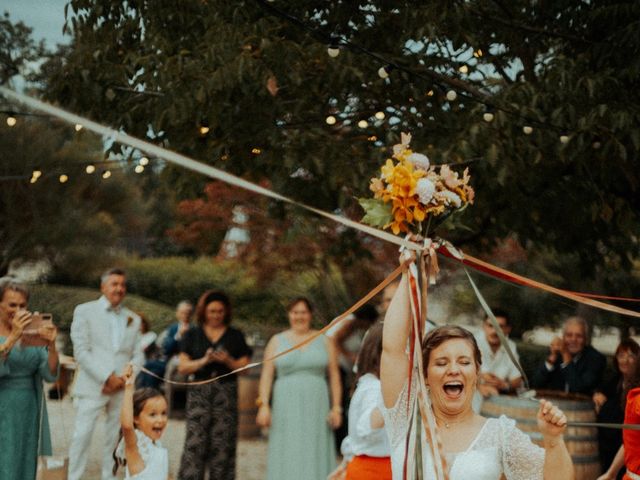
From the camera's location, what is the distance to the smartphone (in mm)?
5484

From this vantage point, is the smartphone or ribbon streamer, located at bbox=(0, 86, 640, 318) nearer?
ribbon streamer, located at bbox=(0, 86, 640, 318)

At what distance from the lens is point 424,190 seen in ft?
10.0

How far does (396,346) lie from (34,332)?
3.00 m

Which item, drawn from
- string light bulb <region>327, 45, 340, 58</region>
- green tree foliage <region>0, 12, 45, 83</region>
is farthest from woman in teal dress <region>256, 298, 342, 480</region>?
green tree foliage <region>0, 12, 45, 83</region>

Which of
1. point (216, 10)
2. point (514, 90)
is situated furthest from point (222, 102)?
point (514, 90)

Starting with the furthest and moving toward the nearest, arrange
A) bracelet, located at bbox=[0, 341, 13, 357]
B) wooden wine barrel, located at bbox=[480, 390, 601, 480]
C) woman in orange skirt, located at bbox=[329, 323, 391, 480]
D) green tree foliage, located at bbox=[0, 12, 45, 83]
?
green tree foliage, located at bbox=[0, 12, 45, 83] < wooden wine barrel, located at bbox=[480, 390, 601, 480] < bracelet, located at bbox=[0, 341, 13, 357] < woman in orange skirt, located at bbox=[329, 323, 391, 480]

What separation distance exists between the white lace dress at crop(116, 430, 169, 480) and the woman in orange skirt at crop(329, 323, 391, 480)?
935mm

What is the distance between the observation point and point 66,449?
9305mm

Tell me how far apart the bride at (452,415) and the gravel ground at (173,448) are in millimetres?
4847

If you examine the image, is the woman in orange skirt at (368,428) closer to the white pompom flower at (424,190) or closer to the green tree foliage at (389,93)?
the green tree foliage at (389,93)

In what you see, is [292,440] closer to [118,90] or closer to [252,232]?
[118,90]

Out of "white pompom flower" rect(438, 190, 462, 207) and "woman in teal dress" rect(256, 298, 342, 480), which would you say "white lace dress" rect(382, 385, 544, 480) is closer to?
"white pompom flower" rect(438, 190, 462, 207)

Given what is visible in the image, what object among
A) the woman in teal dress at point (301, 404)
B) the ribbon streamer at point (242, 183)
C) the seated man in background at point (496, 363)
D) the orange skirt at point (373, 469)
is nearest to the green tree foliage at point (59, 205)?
the woman in teal dress at point (301, 404)

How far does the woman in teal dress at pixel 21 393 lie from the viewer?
5.56 metres
